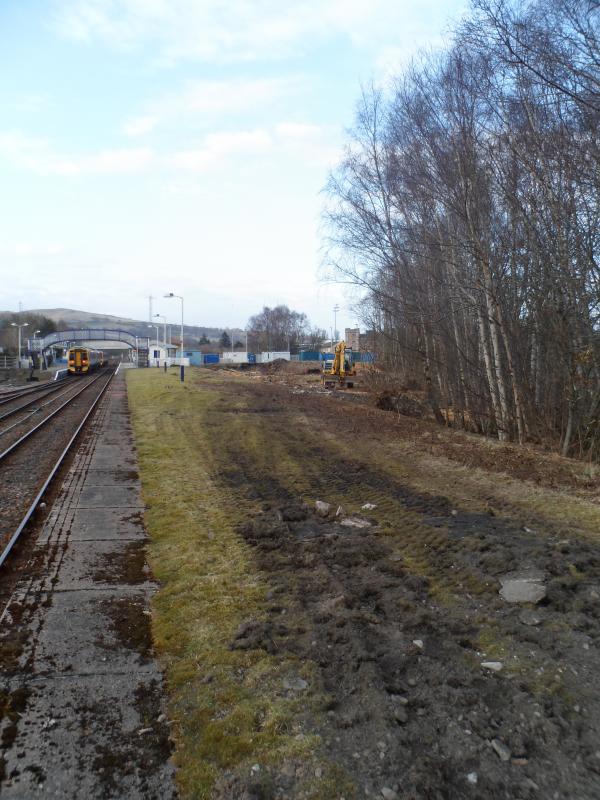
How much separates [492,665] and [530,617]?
3.20 ft

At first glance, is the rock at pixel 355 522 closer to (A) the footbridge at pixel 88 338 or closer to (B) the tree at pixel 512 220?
(B) the tree at pixel 512 220

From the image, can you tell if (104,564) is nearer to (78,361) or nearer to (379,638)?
(379,638)

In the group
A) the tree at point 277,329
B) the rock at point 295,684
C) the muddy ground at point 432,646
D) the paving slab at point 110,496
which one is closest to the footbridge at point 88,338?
the tree at point 277,329

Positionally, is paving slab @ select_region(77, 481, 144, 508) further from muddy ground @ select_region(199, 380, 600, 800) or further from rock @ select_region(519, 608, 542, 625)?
rock @ select_region(519, 608, 542, 625)

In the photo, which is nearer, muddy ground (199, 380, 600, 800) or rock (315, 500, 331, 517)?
muddy ground (199, 380, 600, 800)

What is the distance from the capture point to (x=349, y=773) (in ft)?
11.1

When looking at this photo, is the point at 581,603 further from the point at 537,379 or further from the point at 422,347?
the point at 422,347

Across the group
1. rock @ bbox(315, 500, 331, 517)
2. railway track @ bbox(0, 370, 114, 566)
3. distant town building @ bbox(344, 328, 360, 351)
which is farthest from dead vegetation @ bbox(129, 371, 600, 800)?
distant town building @ bbox(344, 328, 360, 351)

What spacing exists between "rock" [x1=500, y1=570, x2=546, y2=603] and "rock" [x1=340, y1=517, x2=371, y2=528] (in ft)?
8.13

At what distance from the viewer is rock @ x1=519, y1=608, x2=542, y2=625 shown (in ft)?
17.0

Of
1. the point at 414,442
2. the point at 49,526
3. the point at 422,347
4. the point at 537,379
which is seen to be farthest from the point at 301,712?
the point at 422,347

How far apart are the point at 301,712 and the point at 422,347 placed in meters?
19.2

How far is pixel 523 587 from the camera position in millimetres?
5797

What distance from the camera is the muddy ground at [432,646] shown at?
3398 mm
